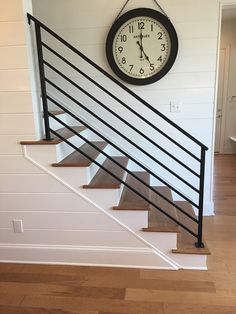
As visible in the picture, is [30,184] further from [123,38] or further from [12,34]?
[123,38]

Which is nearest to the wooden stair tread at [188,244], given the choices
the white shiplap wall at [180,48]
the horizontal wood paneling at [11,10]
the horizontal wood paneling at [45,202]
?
the horizontal wood paneling at [45,202]

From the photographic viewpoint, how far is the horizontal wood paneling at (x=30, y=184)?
6.40 feet

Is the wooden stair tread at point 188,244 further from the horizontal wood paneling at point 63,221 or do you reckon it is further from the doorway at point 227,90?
A: the doorway at point 227,90

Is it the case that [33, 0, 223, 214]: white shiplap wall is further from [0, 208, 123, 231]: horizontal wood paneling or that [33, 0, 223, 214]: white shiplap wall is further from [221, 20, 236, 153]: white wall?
[221, 20, 236, 153]: white wall

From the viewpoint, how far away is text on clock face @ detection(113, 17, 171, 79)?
246cm

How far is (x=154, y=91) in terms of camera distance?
263cm

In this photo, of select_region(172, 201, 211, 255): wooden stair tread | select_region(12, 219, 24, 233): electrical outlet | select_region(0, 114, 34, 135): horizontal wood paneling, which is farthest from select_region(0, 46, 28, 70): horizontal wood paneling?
select_region(172, 201, 211, 255): wooden stair tread

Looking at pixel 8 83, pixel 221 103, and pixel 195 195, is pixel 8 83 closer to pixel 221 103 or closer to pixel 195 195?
pixel 195 195

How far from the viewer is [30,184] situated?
1974 millimetres

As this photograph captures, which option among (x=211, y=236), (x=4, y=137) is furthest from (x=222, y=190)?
(x=4, y=137)

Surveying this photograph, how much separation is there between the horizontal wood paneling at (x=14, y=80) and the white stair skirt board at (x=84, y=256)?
1305 millimetres

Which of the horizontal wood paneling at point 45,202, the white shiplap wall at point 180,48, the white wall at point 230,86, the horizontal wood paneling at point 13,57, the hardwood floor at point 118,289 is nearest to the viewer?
the hardwood floor at point 118,289

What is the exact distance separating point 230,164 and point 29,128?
422 centimetres

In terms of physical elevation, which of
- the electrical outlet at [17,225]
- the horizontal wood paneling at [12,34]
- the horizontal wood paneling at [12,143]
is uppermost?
the horizontal wood paneling at [12,34]
